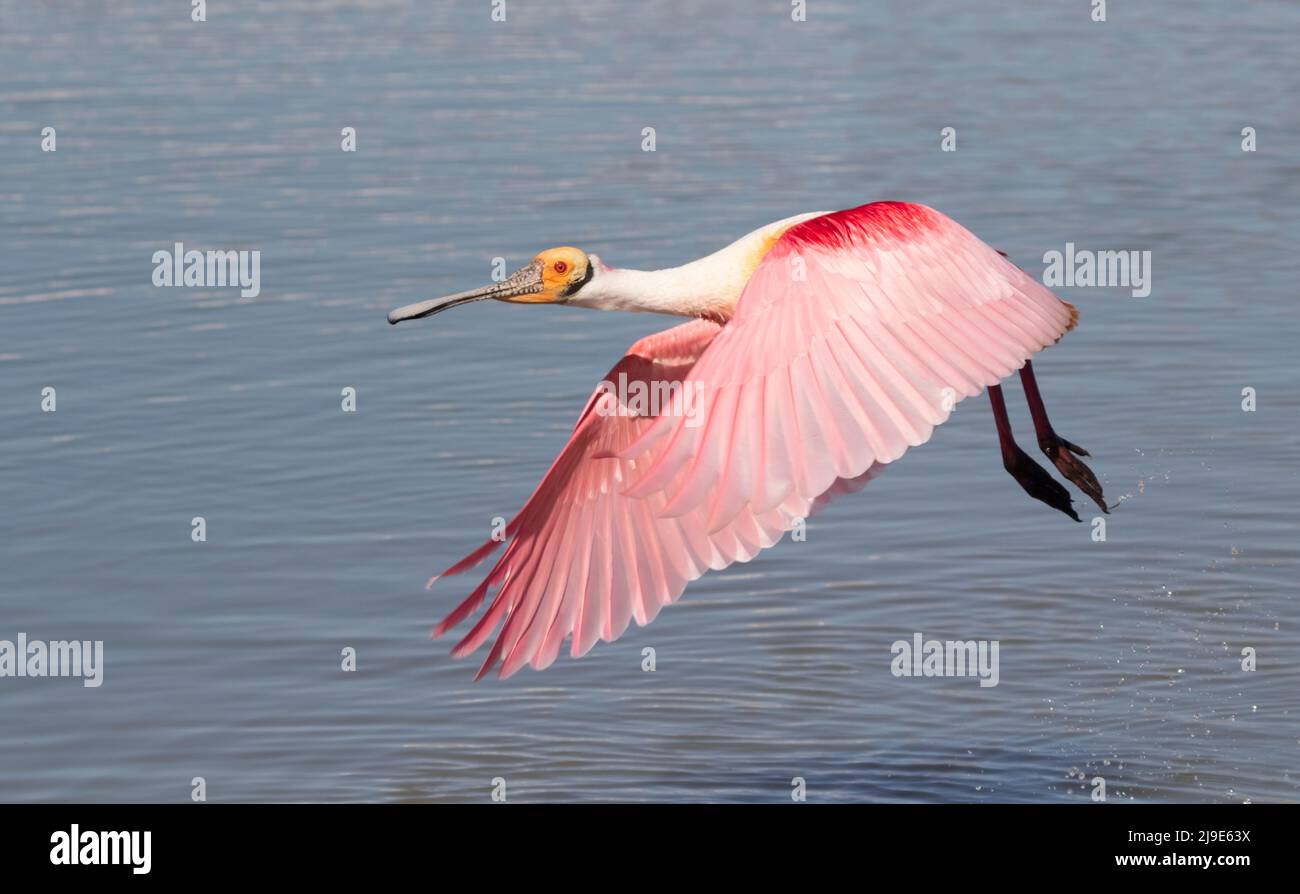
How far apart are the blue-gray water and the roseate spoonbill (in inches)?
36.2

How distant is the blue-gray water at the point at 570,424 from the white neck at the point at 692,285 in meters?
2.03

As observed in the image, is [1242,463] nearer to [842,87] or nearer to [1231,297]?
[1231,297]

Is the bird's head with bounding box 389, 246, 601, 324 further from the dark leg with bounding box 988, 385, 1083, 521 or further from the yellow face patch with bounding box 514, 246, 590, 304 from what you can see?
the dark leg with bounding box 988, 385, 1083, 521

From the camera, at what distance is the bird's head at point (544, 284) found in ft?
33.1

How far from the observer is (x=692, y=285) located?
1001 centimetres

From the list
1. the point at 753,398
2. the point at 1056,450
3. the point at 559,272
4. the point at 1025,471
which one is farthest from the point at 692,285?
the point at 1056,450

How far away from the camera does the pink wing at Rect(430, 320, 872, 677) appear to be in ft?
32.6

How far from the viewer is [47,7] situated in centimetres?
3089

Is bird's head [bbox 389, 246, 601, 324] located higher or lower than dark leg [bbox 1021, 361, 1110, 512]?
higher

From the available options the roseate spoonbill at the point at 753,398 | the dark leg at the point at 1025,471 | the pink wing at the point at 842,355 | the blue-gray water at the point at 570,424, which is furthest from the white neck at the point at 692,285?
the blue-gray water at the point at 570,424

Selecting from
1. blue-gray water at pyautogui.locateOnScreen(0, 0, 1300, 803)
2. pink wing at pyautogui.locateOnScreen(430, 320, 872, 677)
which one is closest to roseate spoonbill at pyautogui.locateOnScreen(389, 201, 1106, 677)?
pink wing at pyautogui.locateOnScreen(430, 320, 872, 677)

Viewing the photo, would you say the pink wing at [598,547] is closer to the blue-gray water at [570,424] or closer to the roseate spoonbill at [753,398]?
the roseate spoonbill at [753,398]

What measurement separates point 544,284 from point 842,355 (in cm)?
204

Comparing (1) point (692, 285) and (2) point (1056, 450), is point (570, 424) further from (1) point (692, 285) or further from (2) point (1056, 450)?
(1) point (692, 285)
